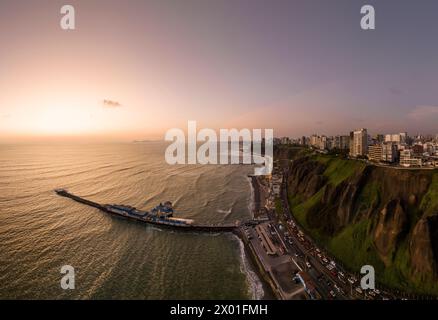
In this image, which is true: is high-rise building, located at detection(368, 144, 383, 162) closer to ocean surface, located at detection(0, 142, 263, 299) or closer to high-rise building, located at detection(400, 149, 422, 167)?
high-rise building, located at detection(400, 149, 422, 167)

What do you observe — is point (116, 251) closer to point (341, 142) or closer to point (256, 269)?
point (256, 269)

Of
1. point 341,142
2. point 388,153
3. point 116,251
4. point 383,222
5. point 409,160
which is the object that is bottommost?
point 116,251

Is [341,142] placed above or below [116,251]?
above

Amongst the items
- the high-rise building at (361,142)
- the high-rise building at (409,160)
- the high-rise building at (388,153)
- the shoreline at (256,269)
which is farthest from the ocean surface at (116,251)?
the high-rise building at (361,142)

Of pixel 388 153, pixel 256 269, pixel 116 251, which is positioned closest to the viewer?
pixel 256 269

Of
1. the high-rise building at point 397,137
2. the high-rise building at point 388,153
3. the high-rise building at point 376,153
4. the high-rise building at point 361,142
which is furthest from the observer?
the high-rise building at point 397,137

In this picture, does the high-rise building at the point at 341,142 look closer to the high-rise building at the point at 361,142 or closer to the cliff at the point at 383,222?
the high-rise building at the point at 361,142

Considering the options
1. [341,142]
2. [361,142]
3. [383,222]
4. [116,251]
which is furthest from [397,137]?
[116,251]

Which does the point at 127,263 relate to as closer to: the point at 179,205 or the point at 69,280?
the point at 69,280

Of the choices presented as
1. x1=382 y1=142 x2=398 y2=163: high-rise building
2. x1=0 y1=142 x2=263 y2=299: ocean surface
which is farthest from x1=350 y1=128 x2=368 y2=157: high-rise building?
x1=0 y1=142 x2=263 y2=299: ocean surface
